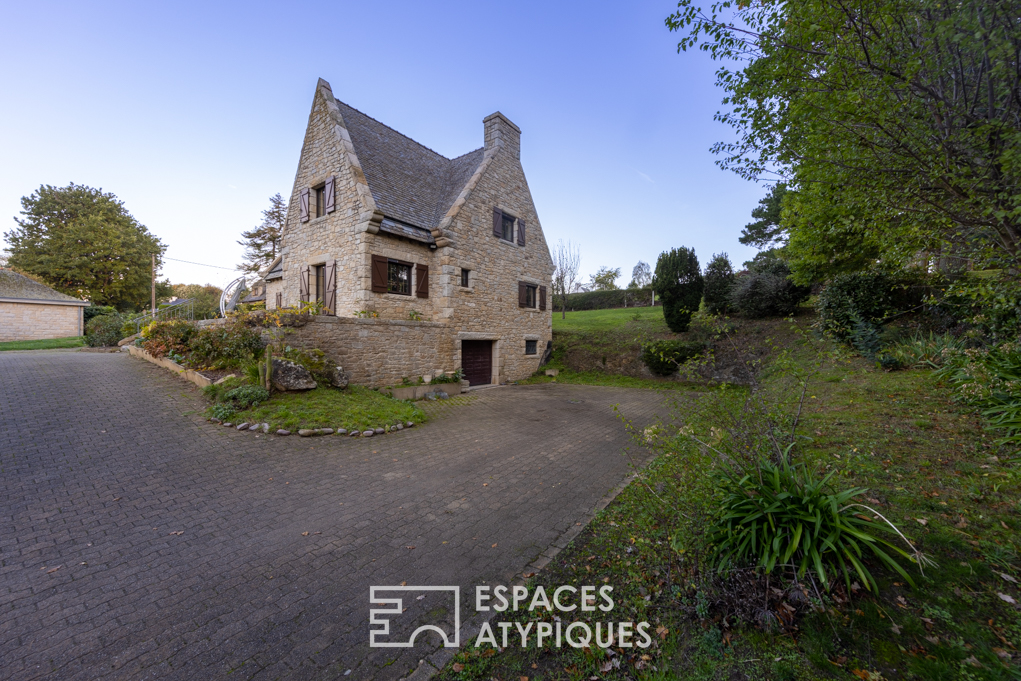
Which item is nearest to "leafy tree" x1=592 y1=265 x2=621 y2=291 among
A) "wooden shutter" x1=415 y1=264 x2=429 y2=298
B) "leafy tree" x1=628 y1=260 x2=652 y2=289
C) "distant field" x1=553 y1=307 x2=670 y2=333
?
"leafy tree" x1=628 y1=260 x2=652 y2=289

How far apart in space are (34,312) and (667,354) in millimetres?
35270

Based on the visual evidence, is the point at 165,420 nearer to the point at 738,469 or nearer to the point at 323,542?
the point at 323,542

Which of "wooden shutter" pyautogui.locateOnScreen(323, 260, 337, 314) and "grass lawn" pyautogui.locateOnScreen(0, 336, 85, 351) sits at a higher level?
"wooden shutter" pyautogui.locateOnScreen(323, 260, 337, 314)

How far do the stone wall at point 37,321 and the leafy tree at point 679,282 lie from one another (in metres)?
34.6

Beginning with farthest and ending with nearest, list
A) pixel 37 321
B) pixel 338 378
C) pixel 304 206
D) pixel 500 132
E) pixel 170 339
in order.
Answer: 1. pixel 37 321
2. pixel 500 132
3. pixel 304 206
4. pixel 170 339
5. pixel 338 378

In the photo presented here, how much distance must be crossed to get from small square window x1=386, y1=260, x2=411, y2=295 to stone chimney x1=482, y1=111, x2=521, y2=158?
6.75 m

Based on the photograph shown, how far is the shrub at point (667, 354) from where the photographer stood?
542 inches

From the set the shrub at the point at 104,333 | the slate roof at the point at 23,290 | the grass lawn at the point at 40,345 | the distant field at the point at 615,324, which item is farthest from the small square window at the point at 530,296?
the slate roof at the point at 23,290

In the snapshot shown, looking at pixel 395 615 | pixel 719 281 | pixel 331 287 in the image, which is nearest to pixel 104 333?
pixel 331 287

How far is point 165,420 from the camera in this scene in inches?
268

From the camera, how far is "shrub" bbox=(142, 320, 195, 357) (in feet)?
34.5

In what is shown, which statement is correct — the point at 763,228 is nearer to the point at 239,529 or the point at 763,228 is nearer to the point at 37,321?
the point at 239,529

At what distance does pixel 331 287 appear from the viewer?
12.5 m

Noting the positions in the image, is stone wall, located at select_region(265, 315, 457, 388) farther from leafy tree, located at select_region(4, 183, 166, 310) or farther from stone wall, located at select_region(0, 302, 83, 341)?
leafy tree, located at select_region(4, 183, 166, 310)
